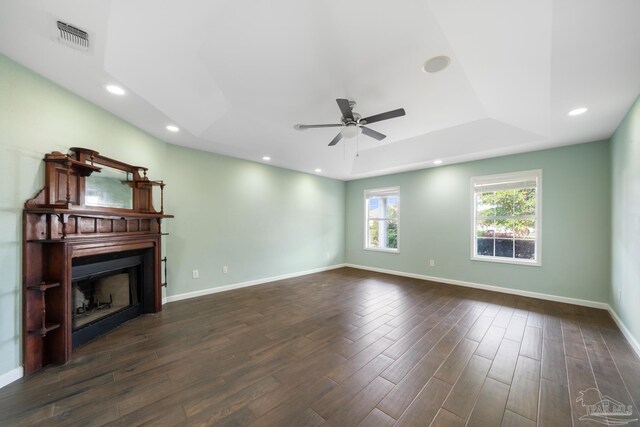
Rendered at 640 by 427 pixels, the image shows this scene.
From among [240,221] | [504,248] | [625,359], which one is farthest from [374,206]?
[625,359]

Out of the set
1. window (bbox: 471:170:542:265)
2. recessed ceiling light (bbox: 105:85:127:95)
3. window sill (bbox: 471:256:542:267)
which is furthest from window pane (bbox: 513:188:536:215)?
recessed ceiling light (bbox: 105:85:127:95)

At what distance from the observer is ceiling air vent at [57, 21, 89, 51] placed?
63.6 inches

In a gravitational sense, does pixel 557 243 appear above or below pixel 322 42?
below

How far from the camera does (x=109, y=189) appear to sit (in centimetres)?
279

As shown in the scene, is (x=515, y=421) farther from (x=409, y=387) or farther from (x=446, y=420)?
(x=409, y=387)

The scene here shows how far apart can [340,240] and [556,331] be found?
4593 mm

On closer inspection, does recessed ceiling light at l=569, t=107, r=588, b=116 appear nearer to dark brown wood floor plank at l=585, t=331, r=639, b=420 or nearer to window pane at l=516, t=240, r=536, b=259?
window pane at l=516, t=240, r=536, b=259

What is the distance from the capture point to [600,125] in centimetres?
303

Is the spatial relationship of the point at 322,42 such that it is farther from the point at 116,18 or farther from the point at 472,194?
the point at 472,194

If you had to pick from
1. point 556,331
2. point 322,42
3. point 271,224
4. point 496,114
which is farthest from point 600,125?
point 271,224

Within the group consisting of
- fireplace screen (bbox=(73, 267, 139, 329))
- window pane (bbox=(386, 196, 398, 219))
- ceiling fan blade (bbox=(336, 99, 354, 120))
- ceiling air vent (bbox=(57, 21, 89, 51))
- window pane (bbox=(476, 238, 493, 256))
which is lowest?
fireplace screen (bbox=(73, 267, 139, 329))

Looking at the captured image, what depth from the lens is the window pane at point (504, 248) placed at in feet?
14.2

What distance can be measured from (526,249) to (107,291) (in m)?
6.40

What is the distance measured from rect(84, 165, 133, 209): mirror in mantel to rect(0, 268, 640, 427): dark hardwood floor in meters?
1.50
